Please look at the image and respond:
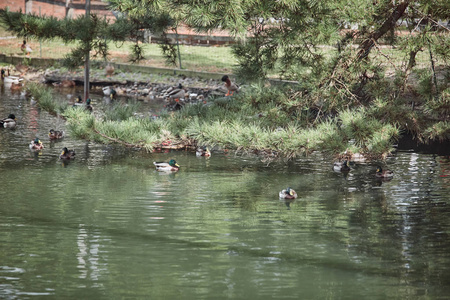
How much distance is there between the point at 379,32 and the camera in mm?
9641

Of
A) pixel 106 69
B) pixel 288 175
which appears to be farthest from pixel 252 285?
pixel 106 69

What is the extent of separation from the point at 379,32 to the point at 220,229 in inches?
148

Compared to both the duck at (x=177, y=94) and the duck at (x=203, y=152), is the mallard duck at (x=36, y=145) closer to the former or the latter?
the duck at (x=203, y=152)

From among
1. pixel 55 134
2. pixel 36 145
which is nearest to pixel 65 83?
pixel 55 134

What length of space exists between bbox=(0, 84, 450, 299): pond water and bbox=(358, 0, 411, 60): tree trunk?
250cm

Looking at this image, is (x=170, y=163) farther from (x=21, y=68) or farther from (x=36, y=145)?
(x=21, y=68)

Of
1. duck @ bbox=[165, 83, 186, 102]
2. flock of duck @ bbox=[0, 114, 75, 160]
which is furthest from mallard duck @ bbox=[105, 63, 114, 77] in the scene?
flock of duck @ bbox=[0, 114, 75, 160]

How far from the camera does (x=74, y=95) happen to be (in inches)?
965

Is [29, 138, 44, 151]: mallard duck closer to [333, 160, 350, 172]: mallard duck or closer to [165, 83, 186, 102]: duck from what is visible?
[333, 160, 350, 172]: mallard duck

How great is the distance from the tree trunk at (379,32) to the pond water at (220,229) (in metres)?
2.50

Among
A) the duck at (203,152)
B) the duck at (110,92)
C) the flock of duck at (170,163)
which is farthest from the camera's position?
the duck at (110,92)

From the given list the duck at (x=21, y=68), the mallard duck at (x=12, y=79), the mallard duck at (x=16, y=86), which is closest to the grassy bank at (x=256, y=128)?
the mallard duck at (x=16, y=86)

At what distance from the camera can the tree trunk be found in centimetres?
946

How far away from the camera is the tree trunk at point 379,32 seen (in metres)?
9.46
